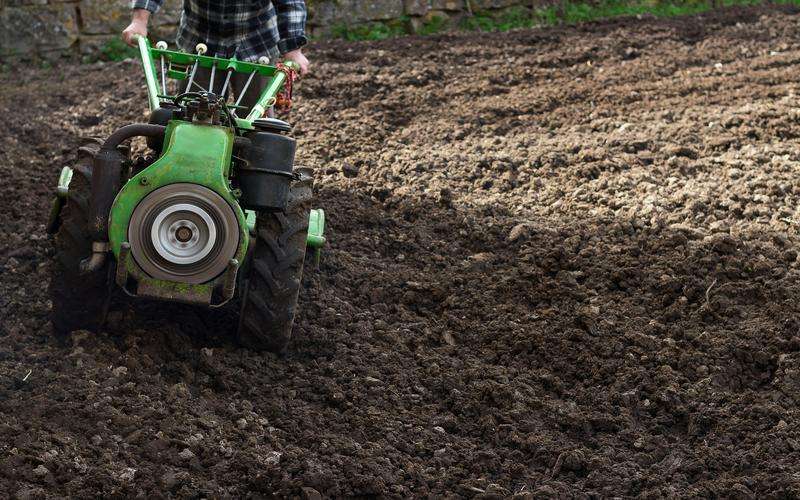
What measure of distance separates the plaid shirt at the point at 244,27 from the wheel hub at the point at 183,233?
1775 millimetres

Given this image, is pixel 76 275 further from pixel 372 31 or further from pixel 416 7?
pixel 416 7

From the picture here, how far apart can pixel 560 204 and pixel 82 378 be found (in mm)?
3086

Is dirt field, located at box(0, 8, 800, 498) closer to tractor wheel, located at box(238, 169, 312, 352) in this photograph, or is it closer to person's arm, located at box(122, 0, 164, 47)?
tractor wheel, located at box(238, 169, 312, 352)

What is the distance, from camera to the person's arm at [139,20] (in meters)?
4.98

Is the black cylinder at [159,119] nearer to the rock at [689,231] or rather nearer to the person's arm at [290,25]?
the person's arm at [290,25]

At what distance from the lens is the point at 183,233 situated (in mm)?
3920

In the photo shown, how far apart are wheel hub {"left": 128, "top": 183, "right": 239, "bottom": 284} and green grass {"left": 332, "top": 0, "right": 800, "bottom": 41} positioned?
629 centimetres

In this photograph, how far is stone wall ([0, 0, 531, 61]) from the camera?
9438mm

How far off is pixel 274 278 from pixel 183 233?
1.52 feet

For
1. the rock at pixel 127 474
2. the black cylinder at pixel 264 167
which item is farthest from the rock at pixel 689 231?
the rock at pixel 127 474

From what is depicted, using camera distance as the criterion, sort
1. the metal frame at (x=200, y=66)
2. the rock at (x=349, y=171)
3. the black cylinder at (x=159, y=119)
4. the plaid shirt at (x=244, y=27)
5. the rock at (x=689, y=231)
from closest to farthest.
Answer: the black cylinder at (x=159, y=119) < the metal frame at (x=200, y=66) < the plaid shirt at (x=244, y=27) < the rock at (x=689, y=231) < the rock at (x=349, y=171)

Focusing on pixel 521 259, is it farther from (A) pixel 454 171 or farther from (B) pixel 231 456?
(B) pixel 231 456

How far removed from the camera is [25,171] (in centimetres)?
653

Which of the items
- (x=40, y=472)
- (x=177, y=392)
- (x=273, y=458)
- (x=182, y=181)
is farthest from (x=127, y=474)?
(x=182, y=181)
